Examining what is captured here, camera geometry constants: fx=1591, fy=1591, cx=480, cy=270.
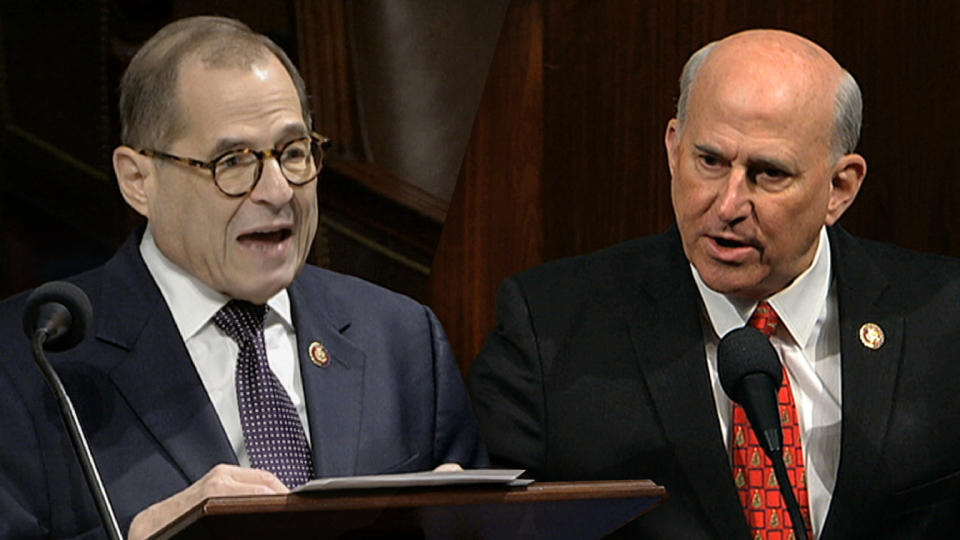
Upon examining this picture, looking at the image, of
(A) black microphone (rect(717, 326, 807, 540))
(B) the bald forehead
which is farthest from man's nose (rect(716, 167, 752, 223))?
(A) black microphone (rect(717, 326, 807, 540))

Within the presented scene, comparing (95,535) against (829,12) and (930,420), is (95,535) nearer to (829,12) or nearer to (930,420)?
(930,420)

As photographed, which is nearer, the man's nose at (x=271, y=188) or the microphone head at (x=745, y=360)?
the microphone head at (x=745, y=360)

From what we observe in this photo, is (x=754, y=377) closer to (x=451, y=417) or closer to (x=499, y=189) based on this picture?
(x=451, y=417)

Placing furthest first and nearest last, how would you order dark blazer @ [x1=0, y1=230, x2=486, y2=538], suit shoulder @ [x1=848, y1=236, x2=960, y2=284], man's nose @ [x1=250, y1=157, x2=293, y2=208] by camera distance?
suit shoulder @ [x1=848, y1=236, x2=960, y2=284]
man's nose @ [x1=250, y1=157, x2=293, y2=208]
dark blazer @ [x1=0, y1=230, x2=486, y2=538]

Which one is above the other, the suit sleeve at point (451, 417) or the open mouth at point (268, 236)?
the open mouth at point (268, 236)

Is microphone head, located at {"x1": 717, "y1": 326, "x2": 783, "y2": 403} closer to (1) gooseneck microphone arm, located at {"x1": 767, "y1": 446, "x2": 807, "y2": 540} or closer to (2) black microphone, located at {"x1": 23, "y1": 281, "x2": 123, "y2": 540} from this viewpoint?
(1) gooseneck microphone arm, located at {"x1": 767, "y1": 446, "x2": 807, "y2": 540}

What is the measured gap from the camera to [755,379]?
2256mm

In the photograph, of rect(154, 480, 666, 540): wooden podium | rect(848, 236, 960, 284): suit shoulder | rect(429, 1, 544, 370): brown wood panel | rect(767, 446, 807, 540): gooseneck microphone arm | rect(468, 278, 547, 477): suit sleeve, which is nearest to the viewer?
rect(154, 480, 666, 540): wooden podium

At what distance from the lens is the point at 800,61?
2.90 m

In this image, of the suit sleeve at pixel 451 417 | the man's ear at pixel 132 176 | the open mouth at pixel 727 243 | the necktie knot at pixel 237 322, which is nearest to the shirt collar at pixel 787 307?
the open mouth at pixel 727 243

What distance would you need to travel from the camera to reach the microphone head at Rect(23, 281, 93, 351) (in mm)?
2221

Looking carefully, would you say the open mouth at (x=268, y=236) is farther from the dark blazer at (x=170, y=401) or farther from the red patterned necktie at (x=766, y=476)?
the red patterned necktie at (x=766, y=476)

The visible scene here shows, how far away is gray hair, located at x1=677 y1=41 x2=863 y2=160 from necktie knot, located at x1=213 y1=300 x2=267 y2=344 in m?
0.87

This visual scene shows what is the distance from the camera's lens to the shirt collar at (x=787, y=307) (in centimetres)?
291
